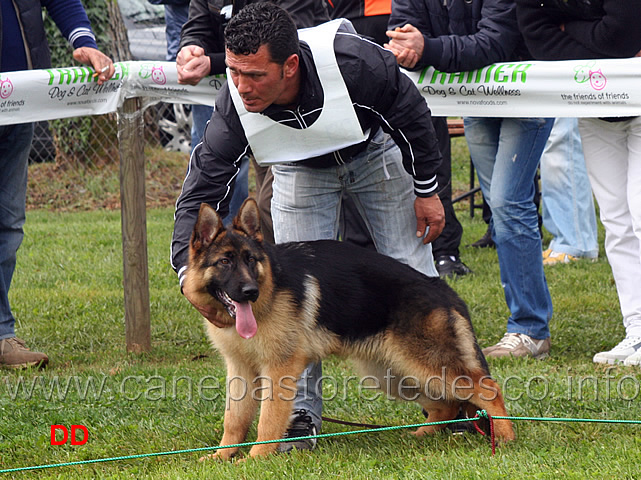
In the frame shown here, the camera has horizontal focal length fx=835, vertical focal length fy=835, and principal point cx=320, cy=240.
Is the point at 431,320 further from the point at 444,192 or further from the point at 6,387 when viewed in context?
the point at 444,192

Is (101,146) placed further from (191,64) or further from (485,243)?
(191,64)

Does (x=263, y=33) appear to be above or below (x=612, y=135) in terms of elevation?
above

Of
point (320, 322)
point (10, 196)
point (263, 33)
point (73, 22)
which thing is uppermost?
point (263, 33)

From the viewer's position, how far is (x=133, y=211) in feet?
17.7

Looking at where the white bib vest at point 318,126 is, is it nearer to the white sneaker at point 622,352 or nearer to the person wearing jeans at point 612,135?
the person wearing jeans at point 612,135

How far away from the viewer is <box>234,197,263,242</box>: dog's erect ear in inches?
150

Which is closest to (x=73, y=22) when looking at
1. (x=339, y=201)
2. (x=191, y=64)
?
(x=191, y=64)

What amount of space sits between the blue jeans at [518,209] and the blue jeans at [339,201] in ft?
3.83

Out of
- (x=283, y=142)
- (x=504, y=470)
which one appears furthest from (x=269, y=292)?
(x=504, y=470)

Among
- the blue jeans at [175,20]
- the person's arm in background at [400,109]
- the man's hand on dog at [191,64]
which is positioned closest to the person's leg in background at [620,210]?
the person's arm in background at [400,109]

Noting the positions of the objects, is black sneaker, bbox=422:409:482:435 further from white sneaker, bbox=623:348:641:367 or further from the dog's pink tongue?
white sneaker, bbox=623:348:641:367

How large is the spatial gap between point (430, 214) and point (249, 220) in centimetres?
95

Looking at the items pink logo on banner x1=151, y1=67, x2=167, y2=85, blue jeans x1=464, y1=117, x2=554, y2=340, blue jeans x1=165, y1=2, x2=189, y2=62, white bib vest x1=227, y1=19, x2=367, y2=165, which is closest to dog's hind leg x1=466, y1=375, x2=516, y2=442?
white bib vest x1=227, y1=19, x2=367, y2=165

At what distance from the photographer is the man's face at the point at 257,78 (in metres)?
3.58
